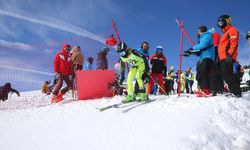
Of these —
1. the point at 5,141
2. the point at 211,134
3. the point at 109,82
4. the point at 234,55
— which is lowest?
the point at 5,141

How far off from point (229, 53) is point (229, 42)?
11.6 inches

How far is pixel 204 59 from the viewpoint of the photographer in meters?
7.53

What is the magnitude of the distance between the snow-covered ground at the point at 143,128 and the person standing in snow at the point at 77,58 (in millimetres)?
3322

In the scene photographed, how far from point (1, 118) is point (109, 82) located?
355cm

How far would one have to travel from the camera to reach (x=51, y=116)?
24.7 ft

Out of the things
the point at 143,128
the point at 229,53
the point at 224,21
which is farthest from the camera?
the point at 224,21

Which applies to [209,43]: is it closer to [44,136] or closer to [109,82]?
[109,82]

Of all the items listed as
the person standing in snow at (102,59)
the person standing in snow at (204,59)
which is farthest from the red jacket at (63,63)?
the person standing in snow at (204,59)

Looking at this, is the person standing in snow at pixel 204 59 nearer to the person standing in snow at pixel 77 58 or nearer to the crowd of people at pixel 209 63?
the crowd of people at pixel 209 63

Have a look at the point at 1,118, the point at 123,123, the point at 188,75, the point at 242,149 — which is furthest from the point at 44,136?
the point at 188,75

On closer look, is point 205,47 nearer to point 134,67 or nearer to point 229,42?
point 229,42

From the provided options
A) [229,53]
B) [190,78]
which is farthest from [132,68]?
[190,78]

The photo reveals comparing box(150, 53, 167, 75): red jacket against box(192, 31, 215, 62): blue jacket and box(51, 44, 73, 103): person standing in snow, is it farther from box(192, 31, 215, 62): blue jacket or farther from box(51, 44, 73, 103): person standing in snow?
box(51, 44, 73, 103): person standing in snow

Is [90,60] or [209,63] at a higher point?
[90,60]
